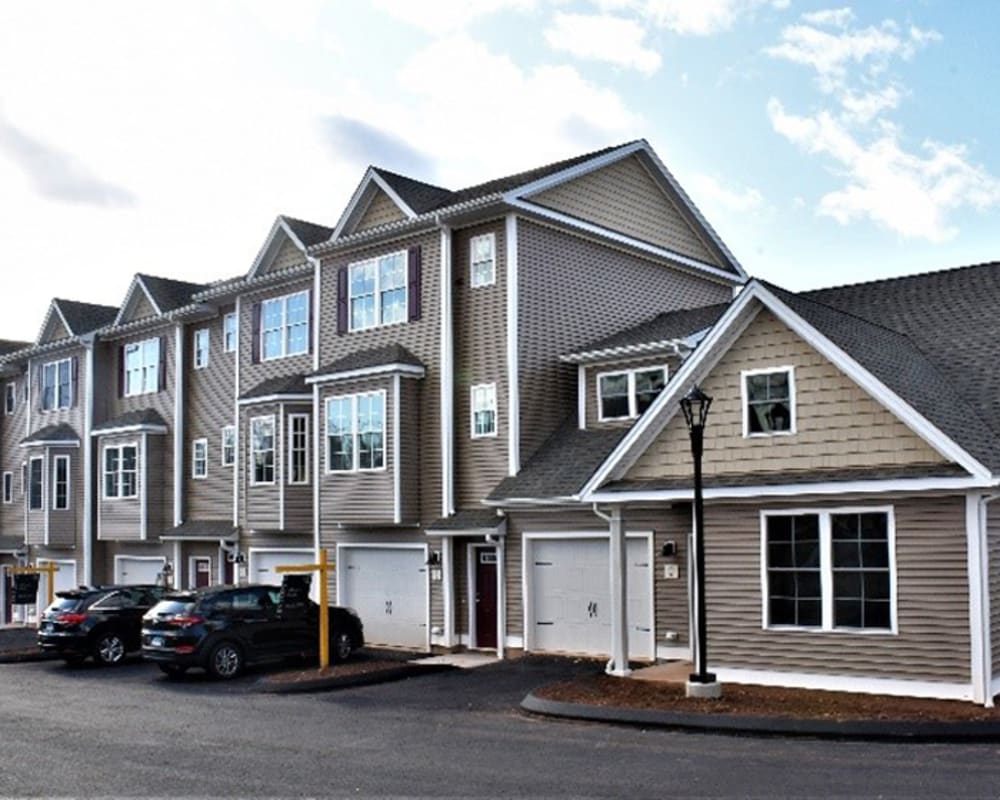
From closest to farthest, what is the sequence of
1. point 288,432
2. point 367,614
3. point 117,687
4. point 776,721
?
point 776,721, point 117,687, point 367,614, point 288,432

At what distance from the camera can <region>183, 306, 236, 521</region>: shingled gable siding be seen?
105 feet

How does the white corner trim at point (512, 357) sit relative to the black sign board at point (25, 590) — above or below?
above

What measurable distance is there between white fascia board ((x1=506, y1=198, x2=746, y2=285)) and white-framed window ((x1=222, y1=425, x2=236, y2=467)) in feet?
39.3

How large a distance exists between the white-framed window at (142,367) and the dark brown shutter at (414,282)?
41.5ft

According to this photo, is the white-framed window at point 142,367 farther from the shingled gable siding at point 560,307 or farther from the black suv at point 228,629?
the shingled gable siding at point 560,307

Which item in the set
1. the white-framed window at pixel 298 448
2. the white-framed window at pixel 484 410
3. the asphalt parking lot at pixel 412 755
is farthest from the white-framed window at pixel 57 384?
the asphalt parking lot at pixel 412 755

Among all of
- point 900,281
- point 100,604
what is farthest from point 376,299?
point 900,281

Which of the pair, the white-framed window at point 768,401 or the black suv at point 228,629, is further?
the black suv at point 228,629

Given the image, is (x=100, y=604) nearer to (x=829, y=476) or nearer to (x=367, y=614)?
(x=367, y=614)

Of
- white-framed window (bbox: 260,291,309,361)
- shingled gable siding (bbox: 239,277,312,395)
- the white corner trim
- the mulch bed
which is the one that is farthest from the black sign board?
the mulch bed

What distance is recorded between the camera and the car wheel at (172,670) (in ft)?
69.1

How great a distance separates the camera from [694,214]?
29.5m

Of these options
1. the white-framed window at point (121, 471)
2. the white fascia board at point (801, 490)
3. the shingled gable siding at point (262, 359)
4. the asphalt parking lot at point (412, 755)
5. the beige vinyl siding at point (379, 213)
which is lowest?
the asphalt parking lot at point (412, 755)

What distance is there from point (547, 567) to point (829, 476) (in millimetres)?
7672
